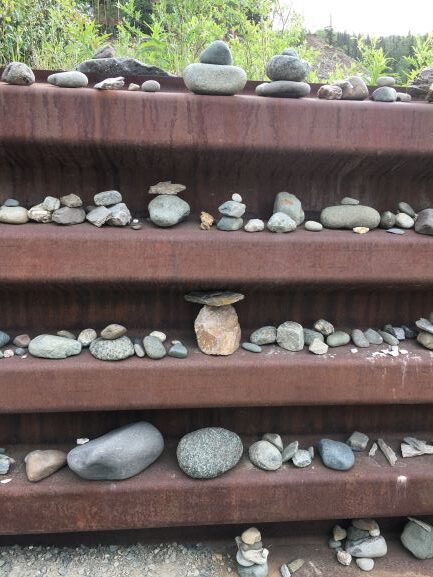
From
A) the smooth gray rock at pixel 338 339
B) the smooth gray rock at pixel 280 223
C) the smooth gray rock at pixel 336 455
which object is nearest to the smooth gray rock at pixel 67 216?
the smooth gray rock at pixel 280 223

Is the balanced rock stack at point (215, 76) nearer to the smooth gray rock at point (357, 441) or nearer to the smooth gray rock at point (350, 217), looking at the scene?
the smooth gray rock at point (350, 217)

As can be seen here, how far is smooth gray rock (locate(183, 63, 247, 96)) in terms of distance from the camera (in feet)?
4.41

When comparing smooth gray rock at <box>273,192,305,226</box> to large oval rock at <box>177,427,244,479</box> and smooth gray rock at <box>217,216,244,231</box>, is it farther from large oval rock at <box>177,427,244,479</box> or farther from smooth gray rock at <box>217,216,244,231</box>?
large oval rock at <box>177,427,244,479</box>

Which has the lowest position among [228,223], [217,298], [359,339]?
[359,339]

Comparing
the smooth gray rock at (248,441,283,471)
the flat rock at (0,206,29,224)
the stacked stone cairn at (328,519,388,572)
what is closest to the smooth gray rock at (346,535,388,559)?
the stacked stone cairn at (328,519,388,572)

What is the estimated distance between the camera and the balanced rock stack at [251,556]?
153cm

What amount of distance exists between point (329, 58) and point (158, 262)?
3862 millimetres

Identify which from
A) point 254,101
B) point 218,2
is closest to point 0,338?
point 254,101

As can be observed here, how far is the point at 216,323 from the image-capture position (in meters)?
1.48

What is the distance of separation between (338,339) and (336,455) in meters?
0.40

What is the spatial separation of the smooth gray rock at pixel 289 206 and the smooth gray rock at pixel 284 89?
315 millimetres

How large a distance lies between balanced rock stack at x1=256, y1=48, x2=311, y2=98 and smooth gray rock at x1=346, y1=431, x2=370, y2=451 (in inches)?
47.9

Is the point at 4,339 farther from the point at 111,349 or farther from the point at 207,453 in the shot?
the point at 207,453

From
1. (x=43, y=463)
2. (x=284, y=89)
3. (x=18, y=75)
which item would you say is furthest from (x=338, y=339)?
(x=18, y=75)
